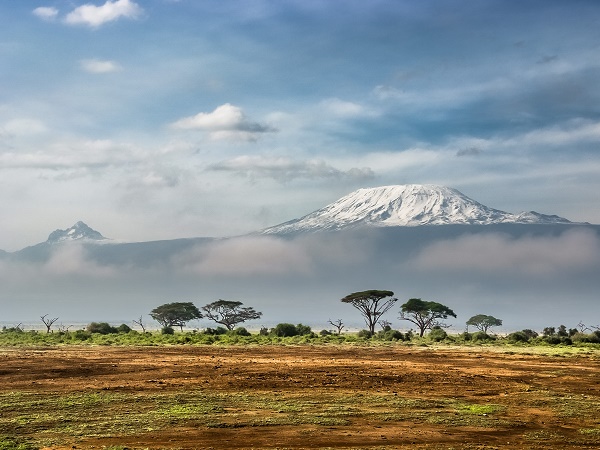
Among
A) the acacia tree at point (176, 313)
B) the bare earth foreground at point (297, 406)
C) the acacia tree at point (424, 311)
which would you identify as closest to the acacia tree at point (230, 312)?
the acacia tree at point (176, 313)

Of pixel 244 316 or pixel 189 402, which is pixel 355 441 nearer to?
pixel 189 402

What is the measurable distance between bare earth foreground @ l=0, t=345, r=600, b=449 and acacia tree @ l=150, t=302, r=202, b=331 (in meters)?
96.2

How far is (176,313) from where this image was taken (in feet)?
438

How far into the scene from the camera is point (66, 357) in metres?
43.8

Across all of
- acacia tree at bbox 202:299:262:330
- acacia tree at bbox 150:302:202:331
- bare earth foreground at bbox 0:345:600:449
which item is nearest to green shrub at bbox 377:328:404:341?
acacia tree at bbox 202:299:262:330

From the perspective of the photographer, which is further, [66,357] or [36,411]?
[66,357]

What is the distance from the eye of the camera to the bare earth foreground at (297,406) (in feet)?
58.4

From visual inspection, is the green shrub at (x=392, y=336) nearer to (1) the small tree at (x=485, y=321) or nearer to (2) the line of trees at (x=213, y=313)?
(2) the line of trees at (x=213, y=313)

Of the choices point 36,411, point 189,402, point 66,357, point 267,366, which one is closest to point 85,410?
point 36,411

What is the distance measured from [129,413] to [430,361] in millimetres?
25905

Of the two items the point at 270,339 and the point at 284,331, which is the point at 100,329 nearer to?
the point at 284,331

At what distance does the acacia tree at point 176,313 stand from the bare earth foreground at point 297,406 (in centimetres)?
9621

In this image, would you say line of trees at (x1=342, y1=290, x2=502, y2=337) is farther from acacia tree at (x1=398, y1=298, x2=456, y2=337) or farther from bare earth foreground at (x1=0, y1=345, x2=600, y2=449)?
bare earth foreground at (x1=0, y1=345, x2=600, y2=449)

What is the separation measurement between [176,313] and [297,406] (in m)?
114
